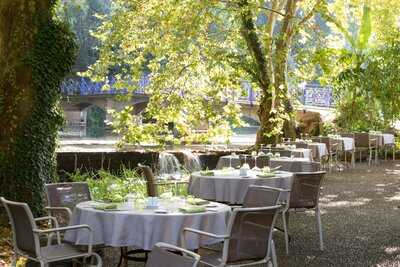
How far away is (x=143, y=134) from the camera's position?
1509cm

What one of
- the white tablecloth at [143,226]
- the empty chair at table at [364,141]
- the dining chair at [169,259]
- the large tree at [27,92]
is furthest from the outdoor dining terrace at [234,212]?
the empty chair at table at [364,141]

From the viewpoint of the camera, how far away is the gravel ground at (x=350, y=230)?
6.67 m

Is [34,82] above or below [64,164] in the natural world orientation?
above

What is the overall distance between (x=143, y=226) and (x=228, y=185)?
298 cm

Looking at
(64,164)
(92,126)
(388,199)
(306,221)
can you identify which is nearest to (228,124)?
(64,164)

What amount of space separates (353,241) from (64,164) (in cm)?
869

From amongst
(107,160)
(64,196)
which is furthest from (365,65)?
(64,196)

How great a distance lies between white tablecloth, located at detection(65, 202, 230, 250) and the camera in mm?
4852

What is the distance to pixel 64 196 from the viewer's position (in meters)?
6.04

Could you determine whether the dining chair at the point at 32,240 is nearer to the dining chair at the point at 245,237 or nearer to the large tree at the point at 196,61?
the dining chair at the point at 245,237

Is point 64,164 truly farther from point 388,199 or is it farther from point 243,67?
point 388,199

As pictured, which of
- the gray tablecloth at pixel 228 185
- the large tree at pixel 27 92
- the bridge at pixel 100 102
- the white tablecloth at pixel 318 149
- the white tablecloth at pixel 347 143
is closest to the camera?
the gray tablecloth at pixel 228 185

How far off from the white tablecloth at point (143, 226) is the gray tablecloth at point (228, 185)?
2.63m

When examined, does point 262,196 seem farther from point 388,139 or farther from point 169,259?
point 388,139
